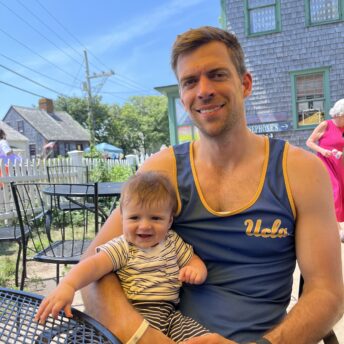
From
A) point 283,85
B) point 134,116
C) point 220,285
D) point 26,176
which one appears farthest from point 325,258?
point 134,116

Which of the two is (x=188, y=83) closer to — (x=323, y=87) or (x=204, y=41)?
(x=204, y=41)

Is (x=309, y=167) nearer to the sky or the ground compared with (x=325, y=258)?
nearer to the sky

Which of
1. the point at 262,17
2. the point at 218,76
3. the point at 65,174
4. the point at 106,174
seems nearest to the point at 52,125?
the point at 106,174

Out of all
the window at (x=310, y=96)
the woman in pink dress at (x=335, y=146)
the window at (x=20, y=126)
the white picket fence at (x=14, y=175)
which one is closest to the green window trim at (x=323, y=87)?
the window at (x=310, y=96)

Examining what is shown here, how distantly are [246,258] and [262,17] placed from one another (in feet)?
31.6

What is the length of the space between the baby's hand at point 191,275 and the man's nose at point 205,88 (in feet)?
2.18

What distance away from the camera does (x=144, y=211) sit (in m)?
1.32

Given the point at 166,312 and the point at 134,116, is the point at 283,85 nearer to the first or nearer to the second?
the point at 166,312

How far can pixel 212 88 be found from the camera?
4.74ft

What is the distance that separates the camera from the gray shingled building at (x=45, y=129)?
37594 millimetres

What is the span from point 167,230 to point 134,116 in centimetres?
5569

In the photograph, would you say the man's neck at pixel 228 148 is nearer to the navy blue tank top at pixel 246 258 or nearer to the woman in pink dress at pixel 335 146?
the navy blue tank top at pixel 246 258

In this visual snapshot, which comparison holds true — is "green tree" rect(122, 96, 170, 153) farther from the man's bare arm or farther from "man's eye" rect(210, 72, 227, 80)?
the man's bare arm

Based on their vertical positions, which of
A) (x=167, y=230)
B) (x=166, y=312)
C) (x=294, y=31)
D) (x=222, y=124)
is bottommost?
(x=166, y=312)
